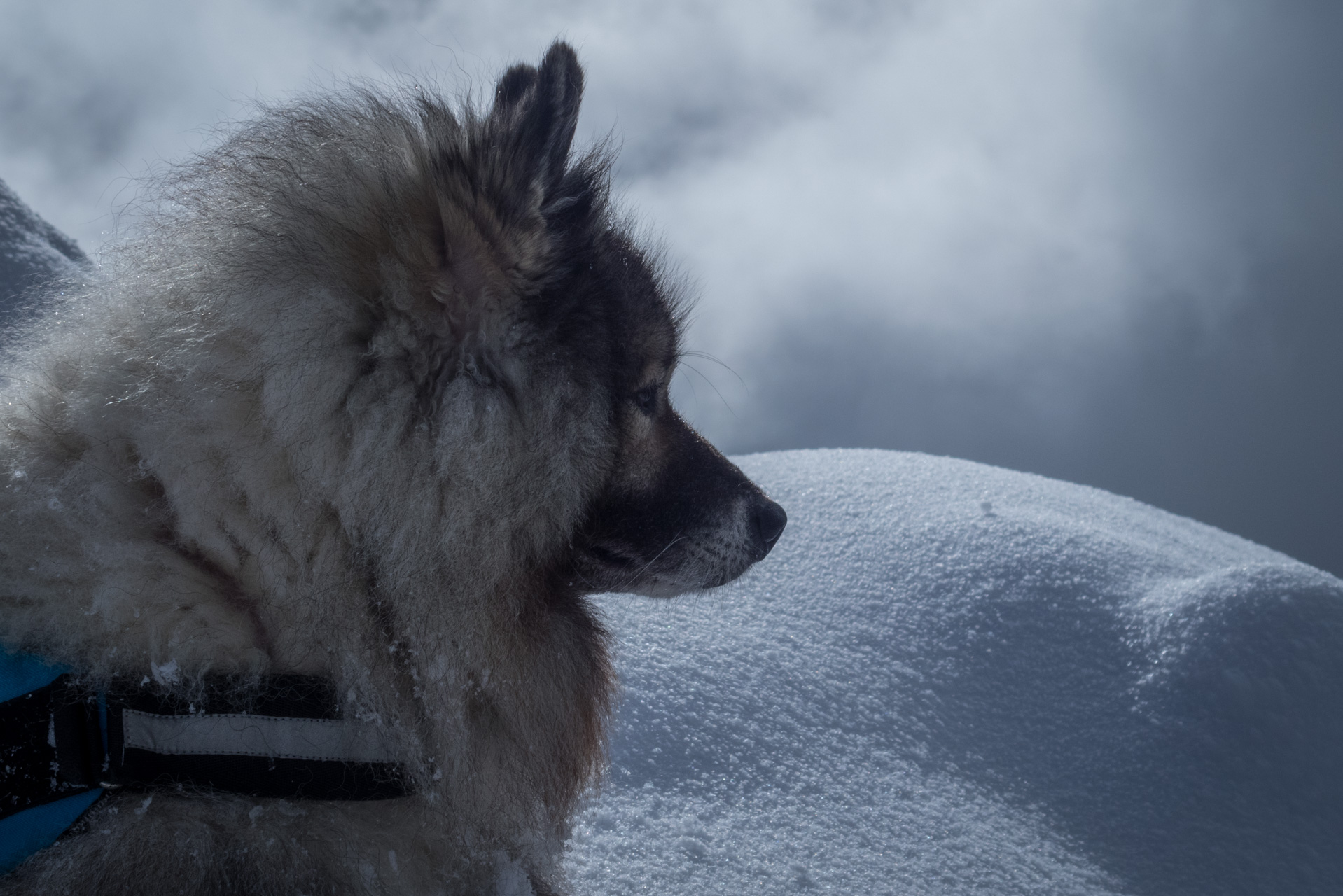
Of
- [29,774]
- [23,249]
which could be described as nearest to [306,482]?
[29,774]

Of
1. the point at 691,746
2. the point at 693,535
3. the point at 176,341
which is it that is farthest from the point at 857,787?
the point at 176,341

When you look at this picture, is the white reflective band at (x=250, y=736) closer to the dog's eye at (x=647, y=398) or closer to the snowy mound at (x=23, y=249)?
the dog's eye at (x=647, y=398)

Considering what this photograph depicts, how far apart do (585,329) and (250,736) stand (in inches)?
29.4

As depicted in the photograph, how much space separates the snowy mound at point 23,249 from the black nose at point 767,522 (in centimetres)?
256

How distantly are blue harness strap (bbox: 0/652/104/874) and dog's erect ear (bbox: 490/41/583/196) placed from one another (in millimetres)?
909

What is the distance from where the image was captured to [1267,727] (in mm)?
2258

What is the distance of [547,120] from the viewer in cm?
114

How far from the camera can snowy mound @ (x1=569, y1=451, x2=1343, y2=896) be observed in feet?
6.23

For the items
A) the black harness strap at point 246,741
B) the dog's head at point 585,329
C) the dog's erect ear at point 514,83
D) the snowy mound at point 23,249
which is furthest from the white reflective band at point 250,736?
the snowy mound at point 23,249

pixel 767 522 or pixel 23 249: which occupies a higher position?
pixel 23 249

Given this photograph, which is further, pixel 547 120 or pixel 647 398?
pixel 647 398

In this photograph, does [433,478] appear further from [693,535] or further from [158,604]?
[693,535]

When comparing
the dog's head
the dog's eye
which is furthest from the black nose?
the dog's eye

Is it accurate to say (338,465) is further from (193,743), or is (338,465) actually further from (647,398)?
(647,398)
